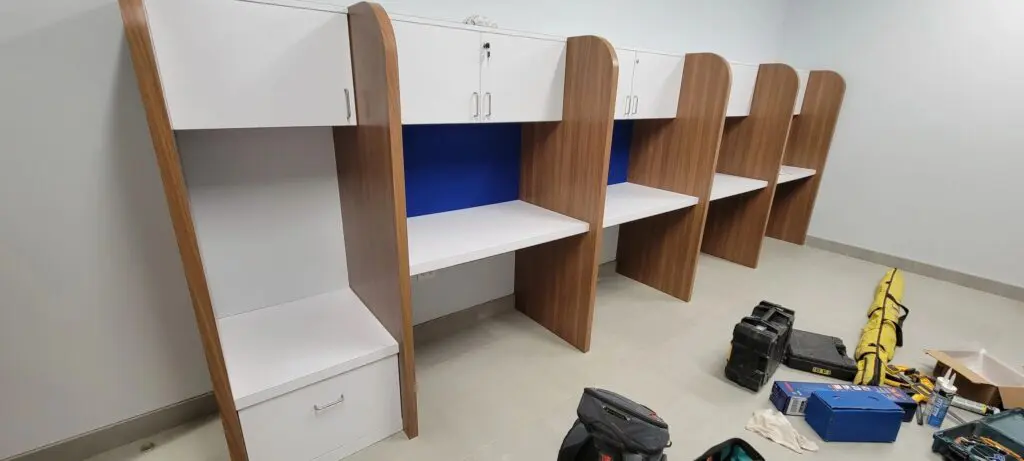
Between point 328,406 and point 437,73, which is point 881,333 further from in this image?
point 328,406

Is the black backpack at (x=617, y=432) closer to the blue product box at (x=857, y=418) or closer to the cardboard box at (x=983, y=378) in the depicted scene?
the blue product box at (x=857, y=418)

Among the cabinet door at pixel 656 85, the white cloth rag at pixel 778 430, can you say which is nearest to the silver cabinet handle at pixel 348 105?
the cabinet door at pixel 656 85

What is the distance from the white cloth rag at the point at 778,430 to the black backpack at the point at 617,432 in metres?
0.88

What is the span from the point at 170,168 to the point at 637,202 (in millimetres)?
2167

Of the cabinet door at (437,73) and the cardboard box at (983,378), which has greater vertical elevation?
the cabinet door at (437,73)

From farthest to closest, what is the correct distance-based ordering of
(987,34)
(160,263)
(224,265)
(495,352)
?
(987,34), (495,352), (224,265), (160,263)

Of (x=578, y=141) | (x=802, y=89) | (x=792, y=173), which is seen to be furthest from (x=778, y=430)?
(x=802, y=89)

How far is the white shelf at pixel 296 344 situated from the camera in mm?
1374

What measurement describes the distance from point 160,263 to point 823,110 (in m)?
4.63

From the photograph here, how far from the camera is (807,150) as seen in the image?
149 inches

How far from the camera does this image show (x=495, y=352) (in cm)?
226

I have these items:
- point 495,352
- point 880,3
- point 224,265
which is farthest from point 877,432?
point 880,3

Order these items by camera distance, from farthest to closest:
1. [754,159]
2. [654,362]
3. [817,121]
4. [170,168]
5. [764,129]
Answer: [817,121] < [754,159] < [764,129] < [654,362] < [170,168]

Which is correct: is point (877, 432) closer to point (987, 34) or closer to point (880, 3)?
point (987, 34)
